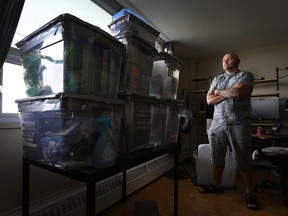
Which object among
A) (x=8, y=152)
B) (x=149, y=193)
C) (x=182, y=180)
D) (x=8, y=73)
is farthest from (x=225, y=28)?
(x=8, y=152)

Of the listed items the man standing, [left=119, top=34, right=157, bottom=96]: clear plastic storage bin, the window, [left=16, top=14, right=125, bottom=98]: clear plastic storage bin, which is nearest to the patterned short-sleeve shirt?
the man standing

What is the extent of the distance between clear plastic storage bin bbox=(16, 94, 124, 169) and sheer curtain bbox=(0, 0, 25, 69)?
285 millimetres

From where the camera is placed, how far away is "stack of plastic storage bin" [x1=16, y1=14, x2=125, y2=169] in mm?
789

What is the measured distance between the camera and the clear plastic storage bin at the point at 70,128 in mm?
780

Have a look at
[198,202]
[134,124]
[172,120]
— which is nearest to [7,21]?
[134,124]

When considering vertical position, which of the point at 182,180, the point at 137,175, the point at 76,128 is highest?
the point at 76,128

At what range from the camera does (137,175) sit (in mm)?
2211

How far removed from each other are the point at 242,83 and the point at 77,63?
5.31 ft

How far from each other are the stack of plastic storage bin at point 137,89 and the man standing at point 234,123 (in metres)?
0.86

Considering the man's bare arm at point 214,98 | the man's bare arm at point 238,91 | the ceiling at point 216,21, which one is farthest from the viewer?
the ceiling at point 216,21

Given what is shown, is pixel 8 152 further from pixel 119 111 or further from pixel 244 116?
pixel 244 116

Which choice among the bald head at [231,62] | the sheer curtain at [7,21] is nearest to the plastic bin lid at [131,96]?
the sheer curtain at [7,21]

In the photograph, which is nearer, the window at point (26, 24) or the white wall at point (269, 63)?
the window at point (26, 24)

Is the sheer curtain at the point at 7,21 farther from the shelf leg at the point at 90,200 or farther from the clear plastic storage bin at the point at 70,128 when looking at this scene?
the shelf leg at the point at 90,200
